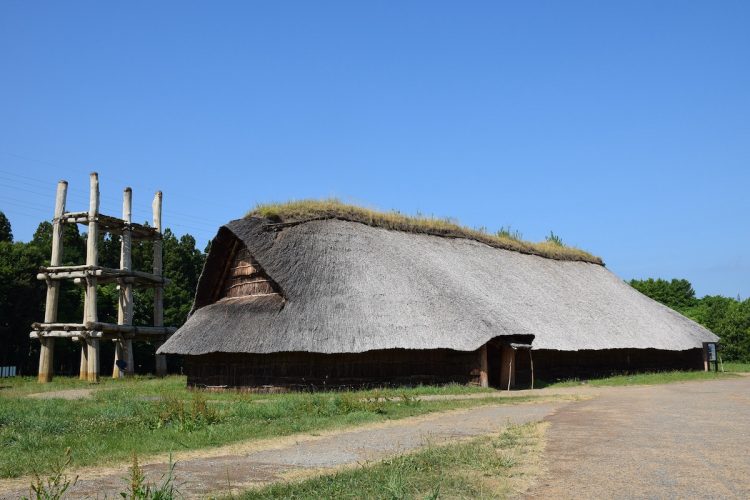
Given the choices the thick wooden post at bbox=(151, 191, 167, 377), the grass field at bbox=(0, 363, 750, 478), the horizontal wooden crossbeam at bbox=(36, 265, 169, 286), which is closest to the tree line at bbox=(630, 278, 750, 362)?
the grass field at bbox=(0, 363, 750, 478)

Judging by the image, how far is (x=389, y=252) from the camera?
26812 millimetres

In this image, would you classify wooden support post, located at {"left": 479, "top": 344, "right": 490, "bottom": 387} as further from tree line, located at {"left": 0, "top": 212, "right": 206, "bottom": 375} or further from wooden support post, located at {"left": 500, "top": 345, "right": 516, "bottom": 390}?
tree line, located at {"left": 0, "top": 212, "right": 206, "bottom": 375}

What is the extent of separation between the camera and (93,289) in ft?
105

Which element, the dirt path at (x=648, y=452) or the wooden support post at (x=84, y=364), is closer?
the dirt path at (x=648, y=452)

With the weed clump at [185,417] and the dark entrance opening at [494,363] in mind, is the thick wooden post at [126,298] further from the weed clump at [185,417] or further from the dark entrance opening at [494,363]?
the weed clump at [185,417]

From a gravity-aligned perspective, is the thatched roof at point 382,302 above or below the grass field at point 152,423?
above

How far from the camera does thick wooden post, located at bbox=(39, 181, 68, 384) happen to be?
103ft

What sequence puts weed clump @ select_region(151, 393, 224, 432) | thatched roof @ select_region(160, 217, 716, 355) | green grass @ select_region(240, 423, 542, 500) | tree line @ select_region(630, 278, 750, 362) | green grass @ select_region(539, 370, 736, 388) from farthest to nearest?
tree line @ select_region(630, 278, 750, 362), green grass @ select_region(539, 370, 736, 388), thatched roof @ select_region(160, 217, 716, 355), weed clump @ select_region(151, 393, 224, 432), green grass @ select_region(240, 423, 542, 500)

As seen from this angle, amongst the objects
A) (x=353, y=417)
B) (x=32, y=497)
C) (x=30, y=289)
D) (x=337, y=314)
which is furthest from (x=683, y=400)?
(x=30, y=289)

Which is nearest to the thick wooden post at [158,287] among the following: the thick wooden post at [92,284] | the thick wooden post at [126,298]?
the thick wooden post at [126,298]

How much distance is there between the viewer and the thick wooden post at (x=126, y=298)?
34.9 meters

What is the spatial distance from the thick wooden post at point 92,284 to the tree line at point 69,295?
6.72ft

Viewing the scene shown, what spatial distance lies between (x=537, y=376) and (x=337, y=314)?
981cm

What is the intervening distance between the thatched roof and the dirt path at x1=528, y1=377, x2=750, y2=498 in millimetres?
7491
